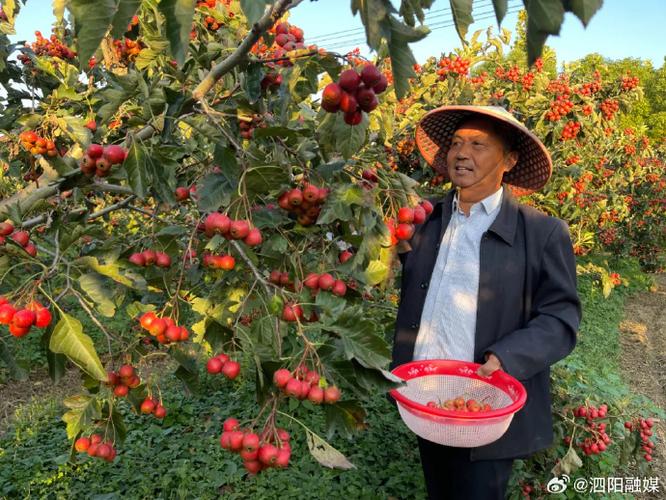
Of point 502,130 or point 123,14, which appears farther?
point 502,130

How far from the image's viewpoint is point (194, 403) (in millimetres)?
4641

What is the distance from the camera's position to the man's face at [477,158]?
1.99m

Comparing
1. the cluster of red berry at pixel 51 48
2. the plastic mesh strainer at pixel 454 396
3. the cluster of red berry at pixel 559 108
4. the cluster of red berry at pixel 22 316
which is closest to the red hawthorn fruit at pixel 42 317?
the cluster of red berry at pixel 22 316

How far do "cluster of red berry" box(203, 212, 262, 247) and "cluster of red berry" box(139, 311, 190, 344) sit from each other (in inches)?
11.5

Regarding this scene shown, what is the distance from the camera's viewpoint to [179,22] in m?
0.70

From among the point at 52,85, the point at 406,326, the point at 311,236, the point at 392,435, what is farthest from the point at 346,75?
the point at 392,435

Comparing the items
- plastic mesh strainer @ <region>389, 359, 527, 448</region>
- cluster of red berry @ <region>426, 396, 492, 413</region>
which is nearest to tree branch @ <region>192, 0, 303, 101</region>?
plastic mesh strainer @ <region>389, 359, 527, 448</region>

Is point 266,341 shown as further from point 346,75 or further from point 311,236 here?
point 346,75

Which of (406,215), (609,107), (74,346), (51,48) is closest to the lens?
(74,346)

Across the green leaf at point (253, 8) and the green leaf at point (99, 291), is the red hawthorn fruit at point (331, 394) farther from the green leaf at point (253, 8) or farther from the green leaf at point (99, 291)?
the green leaf at point (253, 8)

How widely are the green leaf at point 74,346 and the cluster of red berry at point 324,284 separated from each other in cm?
54

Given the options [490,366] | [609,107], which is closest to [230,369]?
[490,366]

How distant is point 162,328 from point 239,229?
1.21 feet

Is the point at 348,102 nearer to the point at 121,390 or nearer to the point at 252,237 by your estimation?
the point at 252,237
